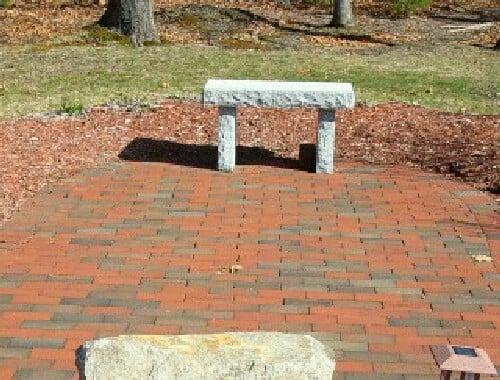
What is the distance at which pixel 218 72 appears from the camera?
13.0 m

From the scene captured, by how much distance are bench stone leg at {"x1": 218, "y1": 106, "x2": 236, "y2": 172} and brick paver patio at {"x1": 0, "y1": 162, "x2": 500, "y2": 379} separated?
0.51 ft

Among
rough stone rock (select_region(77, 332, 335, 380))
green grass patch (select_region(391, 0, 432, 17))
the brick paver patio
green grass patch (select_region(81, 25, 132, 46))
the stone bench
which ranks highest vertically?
rough stone rock (select_region(77, 332, 335, 380))

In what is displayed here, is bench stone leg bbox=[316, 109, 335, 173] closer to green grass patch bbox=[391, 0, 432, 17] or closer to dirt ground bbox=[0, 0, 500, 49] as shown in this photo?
dirt ground bbox=[0, 0, 500, 49]

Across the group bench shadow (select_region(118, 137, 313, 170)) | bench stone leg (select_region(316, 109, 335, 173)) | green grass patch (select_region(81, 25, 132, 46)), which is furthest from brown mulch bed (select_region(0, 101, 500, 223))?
green grass patch (select_region(81, 25, 132, 46))

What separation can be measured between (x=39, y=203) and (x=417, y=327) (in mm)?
3431

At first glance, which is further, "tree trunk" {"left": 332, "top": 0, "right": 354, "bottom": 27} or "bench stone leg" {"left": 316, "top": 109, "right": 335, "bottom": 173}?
"tree trunk" {"left": 332, "top": 0, "right": 354, "bottom": 27}

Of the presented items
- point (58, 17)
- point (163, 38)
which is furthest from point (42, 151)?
point (58, 17)

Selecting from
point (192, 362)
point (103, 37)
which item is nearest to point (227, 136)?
point (192, 362)

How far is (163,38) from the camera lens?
17.0m

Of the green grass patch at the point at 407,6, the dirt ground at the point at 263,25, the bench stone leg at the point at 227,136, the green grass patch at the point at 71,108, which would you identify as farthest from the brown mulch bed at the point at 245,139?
the green grass patch at the point at 407,6

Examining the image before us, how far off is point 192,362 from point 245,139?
626 centimetres

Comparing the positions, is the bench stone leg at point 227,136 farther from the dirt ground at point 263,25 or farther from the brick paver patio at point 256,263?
the dirt ground at point 263,25

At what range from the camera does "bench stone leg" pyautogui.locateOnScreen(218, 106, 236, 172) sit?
8.63m

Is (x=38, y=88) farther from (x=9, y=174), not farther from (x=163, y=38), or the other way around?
(x=163, y=38)
